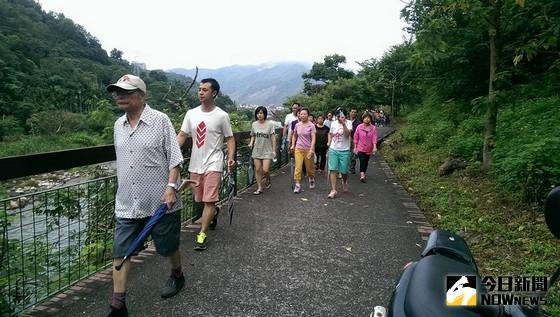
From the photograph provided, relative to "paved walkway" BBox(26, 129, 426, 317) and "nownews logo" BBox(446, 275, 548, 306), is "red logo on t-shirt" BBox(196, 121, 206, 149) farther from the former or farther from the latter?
"nownews logo" BBox(446, 275, 548, 306)

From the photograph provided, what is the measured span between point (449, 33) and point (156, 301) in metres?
7.33

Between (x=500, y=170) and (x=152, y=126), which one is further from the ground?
(x=152, y=126)

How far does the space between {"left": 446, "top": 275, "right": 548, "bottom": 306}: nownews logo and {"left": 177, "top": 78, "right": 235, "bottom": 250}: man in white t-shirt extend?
131 inches

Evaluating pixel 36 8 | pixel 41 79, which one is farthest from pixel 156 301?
pixel 36 8

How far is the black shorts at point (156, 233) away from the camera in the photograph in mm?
2982

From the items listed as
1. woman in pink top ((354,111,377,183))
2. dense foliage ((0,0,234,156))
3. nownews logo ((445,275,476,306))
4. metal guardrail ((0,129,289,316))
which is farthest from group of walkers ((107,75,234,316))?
dense foliage ((0,0,234,156))

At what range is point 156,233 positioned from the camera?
3.10 meters

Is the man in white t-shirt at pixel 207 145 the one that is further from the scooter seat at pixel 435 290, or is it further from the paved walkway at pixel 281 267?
the scooter seat at pixel 435 290

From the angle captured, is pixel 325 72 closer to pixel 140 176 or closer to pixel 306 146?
pixel 306 146

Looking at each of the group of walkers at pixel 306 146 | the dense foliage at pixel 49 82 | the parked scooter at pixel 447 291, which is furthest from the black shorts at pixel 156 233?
the dense foliage at pixel 49 82

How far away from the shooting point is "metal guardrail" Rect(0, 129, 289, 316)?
2930 mm

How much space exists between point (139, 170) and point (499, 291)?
2439 millimetres

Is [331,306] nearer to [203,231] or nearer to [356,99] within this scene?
[203,231]

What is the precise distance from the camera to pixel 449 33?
7988 millimetres
